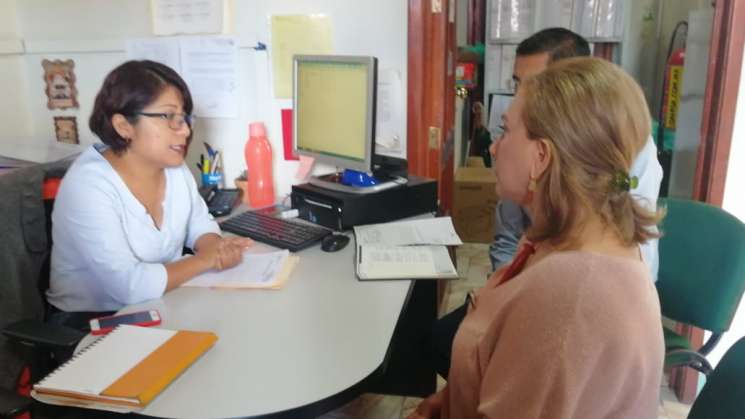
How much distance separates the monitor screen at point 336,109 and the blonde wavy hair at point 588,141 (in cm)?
83

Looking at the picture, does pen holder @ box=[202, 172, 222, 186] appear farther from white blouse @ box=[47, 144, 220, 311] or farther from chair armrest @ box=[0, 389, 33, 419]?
chair armrest @ box=[0, 389, 33, 419]

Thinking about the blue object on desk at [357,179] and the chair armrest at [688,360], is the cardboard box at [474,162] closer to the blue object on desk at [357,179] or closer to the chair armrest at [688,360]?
the blue object on desk at [357,179]

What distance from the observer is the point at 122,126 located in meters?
1.59

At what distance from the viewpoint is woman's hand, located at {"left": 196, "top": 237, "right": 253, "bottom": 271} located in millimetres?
1542

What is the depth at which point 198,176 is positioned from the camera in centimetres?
241

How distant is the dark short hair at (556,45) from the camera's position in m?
1.90

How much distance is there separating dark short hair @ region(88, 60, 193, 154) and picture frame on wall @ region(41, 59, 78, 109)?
941 mm

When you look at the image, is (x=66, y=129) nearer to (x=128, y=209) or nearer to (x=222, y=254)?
(x=128, y=209)

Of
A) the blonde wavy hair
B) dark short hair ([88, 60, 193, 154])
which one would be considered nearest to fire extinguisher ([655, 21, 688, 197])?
the blonde wavy hair

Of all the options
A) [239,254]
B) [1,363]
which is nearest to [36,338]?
[1,363]

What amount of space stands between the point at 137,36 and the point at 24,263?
3.53 feet

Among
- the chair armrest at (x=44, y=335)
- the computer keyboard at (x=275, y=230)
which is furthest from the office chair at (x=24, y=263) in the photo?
the computer keyboard at (x=275, y=230)

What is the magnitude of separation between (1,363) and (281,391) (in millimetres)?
886

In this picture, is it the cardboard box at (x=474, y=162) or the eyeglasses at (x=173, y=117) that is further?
the cardboard box at (x=474, y=162)
